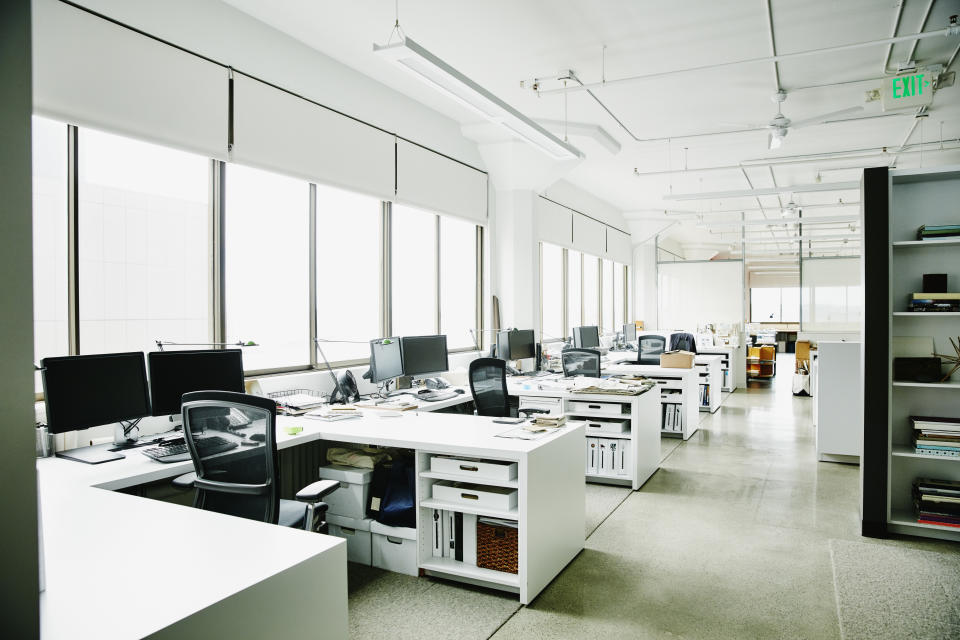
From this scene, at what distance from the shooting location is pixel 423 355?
17.2 feet

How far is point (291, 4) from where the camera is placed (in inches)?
153

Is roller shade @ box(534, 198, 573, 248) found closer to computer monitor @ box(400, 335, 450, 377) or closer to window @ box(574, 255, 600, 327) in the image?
window @ box(574, 255, 600, 327)

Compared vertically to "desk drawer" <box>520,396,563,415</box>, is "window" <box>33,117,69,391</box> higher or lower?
higher

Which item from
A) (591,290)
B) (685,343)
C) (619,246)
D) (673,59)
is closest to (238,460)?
(673,59)

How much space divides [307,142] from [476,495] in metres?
2.96

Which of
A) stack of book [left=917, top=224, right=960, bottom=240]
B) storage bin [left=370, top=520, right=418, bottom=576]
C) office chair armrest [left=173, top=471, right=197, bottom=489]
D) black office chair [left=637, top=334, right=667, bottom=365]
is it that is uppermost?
stack of book [left=917, top=224, right=960, bottom=240]

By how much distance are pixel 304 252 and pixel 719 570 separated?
368 cm

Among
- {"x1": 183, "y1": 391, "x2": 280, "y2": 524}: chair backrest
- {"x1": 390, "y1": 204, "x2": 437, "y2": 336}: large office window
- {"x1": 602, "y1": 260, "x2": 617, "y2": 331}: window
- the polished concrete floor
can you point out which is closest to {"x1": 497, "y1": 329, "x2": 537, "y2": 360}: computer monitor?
{"x1": 390, "y1": 204, "x2": 437, "y2": 336}: large office window

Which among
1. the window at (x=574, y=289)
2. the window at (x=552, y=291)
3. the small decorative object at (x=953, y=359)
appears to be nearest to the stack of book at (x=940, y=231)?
the small decorative object at (x=953, y=359)

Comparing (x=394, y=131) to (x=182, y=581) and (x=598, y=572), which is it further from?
(x=182, y=581)

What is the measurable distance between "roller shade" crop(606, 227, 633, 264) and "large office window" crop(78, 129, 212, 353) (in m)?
8.66

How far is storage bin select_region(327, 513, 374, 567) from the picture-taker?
3.40 meters

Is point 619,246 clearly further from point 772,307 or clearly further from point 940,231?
point 772,307

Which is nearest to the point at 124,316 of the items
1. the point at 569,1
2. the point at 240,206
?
the point at 240,206
